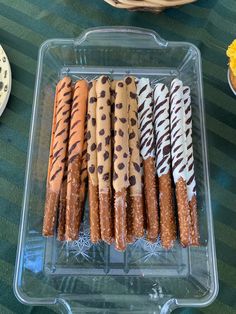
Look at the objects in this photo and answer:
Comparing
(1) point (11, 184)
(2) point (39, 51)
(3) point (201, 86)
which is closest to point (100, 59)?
(2) point (39, 51)

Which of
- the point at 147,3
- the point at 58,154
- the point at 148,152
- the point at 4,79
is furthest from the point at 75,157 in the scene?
the point at 147,3

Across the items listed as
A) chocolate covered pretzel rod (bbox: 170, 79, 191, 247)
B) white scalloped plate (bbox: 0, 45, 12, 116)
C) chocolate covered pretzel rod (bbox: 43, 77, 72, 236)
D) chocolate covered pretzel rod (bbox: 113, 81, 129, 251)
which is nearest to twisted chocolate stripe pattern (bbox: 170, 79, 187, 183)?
chocolate covered pretzel rod (bbox: 170, 79, 191, 247)

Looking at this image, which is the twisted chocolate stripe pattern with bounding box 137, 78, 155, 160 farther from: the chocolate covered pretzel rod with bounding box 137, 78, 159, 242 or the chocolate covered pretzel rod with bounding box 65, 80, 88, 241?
the chocolate covered pretzel rod with bounding box 65, 80, 88, 241

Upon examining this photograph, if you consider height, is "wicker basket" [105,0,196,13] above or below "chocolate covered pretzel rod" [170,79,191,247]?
above

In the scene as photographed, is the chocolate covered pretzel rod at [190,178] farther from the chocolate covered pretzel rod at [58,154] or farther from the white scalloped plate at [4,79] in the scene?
the white scalloped plate at [4,79]

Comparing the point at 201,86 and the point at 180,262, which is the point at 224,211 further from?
the point at 201,86

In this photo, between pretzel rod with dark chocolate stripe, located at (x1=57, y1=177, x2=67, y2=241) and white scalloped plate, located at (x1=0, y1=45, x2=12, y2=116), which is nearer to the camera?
pretzel rod with dark chocolate stripe, located at (x1=57, y1=177, x2=67, y2=241)
